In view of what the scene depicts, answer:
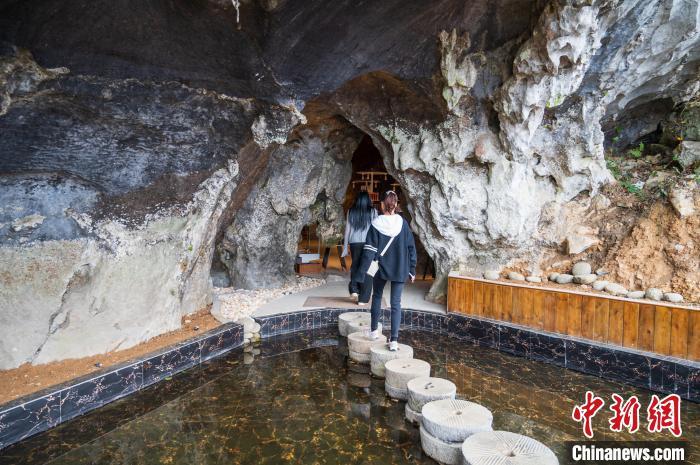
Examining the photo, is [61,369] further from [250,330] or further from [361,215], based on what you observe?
[361,215]

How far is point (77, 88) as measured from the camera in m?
3.62

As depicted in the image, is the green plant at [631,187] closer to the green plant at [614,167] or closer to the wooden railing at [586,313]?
the green plant at [614,167]

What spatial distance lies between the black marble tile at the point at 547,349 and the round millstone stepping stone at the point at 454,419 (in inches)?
89.1

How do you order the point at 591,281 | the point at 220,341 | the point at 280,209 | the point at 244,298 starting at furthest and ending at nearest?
1. the point at 280,209
2. the point at 244,298
3. the point at 591,281
4. the point at 220,341

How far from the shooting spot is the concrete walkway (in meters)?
6.52

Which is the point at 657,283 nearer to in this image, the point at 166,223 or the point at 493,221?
the point at 493,221

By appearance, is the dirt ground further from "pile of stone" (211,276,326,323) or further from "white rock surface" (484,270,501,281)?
"white rock surface" (484,270,501,281)

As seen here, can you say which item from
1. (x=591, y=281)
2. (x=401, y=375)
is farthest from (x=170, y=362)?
(x=591, y=281)

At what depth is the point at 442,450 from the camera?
2.96m

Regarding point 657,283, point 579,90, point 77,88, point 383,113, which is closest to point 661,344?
point 657,283

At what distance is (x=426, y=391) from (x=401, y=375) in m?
0.44

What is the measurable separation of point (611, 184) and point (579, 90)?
173cm

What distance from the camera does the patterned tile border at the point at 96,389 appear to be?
10.5 feet

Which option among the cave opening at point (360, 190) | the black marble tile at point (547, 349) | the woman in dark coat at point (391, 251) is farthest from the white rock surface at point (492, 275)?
the cave opening at point (360, 190)
